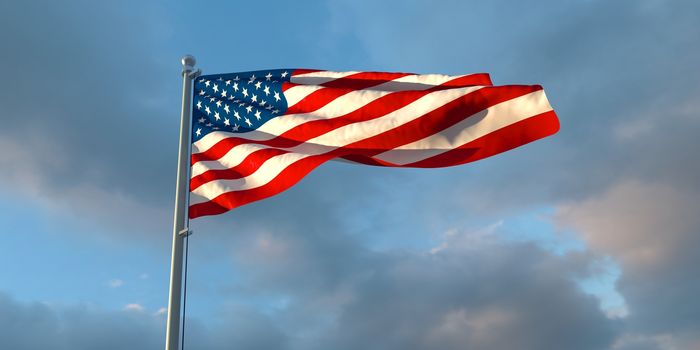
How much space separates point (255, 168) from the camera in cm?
1728

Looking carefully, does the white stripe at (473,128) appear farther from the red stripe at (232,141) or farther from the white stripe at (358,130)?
the red stripe at (232,141)

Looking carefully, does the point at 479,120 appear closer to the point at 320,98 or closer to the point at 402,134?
the point at 402,134

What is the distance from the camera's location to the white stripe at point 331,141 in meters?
17.1

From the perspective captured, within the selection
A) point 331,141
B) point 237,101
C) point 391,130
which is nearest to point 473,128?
point 391,130

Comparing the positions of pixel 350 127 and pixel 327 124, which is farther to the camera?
pixel 327 124

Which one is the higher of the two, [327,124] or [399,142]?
[327,124]

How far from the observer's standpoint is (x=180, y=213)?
16.8 metres

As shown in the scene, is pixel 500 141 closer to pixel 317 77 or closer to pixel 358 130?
pixel 358 130

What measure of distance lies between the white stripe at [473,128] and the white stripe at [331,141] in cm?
58

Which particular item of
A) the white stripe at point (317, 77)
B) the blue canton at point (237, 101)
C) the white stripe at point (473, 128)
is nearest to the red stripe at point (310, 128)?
the blue canton at point (237, 101)

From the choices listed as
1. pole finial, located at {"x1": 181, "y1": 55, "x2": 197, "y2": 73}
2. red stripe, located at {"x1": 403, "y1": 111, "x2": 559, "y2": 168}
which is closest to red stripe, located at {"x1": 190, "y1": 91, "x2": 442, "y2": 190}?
red stripe, located at {"x1": 403, "y1": 111, "x2": 559, "y2": 168}

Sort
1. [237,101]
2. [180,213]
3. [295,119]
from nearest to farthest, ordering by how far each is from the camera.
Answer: [180,213] → [295,119] → [237,101]

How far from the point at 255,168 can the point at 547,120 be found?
20.7 feet

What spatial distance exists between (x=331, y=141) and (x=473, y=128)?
3124mm
